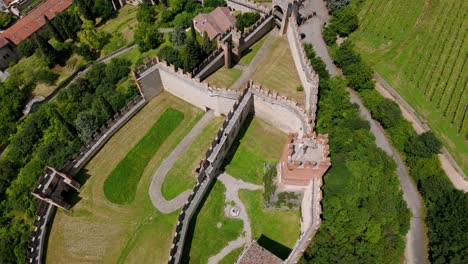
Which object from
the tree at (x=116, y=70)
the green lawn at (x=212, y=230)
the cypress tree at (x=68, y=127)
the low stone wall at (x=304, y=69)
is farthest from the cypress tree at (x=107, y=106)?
the low stone wall at (x=304, y=69)

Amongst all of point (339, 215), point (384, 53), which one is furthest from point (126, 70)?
point (384, 53)

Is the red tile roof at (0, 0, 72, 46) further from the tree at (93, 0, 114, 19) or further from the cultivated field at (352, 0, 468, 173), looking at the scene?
the cultivated field at (352, 0, 468, 173)

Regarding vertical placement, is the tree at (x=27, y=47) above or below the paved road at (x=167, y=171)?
above

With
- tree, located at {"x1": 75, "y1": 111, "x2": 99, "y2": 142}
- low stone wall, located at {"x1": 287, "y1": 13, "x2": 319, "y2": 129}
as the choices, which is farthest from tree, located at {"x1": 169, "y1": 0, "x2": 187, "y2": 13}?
tree, located at {"x1": 75, "y1": 111, "x2": 99, "y2": 142}

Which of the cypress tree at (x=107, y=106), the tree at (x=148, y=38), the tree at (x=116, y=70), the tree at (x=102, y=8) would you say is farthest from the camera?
the tree at (x=102, y=8)

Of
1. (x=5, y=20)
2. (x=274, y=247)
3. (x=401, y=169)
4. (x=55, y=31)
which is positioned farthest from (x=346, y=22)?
(x=5, y=20)

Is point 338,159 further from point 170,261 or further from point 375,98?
point 170,261

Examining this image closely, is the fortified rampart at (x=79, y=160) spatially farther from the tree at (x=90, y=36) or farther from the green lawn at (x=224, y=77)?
the tree at (x=90, y=36)
